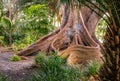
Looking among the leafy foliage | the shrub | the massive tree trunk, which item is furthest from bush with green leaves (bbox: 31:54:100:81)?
the leafy foliage

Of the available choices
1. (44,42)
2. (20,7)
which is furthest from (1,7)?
(44,42)

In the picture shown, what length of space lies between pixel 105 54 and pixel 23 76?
4219mm

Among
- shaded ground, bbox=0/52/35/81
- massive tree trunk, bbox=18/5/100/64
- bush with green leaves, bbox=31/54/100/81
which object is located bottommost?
shaded ground, bbox=0/52/35/81

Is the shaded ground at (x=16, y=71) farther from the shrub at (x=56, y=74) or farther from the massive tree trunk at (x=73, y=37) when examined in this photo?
the massive tree trunk at (x=73, y=37)

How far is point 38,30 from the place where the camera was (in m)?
17.6

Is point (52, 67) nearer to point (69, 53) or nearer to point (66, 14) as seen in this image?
point (69, 53)

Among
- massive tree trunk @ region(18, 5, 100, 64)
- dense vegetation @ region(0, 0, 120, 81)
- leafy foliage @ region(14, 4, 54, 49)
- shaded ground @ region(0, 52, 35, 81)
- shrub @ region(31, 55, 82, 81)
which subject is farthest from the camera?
leafy foliage @ region(14, 4, 54, 49)

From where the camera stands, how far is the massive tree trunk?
12.3 meters

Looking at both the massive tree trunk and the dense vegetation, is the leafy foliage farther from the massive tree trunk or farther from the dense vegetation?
the massive tree trunk

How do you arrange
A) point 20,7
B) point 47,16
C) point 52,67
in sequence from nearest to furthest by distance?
point 52,67
point 47,16
point 20,7

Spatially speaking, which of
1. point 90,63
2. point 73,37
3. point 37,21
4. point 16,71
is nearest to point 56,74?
point 90,63

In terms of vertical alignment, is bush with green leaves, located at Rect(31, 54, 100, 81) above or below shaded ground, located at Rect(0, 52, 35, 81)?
above

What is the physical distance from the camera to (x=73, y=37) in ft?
41.5

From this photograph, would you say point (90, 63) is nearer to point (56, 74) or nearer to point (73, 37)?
point (56, 74)
